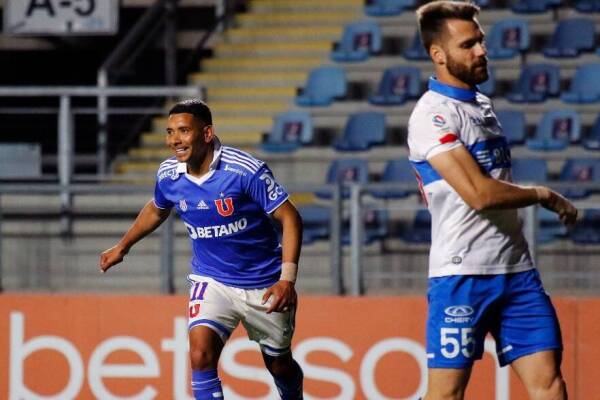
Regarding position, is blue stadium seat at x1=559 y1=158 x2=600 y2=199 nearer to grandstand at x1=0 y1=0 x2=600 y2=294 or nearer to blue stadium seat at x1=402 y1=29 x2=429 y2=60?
grandstand at x1=0 y1=0 x2=600 y2=294

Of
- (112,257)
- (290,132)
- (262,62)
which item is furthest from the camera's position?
(262,62)

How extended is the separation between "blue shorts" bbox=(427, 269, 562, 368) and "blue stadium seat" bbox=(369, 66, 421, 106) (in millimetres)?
8889

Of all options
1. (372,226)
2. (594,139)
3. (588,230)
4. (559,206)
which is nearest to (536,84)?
(594,139)

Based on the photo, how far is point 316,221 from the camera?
10.1 m

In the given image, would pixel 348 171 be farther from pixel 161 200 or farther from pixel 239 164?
pixel 239 164

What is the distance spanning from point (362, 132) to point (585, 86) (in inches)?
91.1

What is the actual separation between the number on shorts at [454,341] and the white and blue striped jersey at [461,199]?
0.22 metres

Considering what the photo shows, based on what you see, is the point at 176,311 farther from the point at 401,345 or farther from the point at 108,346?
the point at 401,345

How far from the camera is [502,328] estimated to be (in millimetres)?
5219

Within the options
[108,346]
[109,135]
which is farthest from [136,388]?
[109,135]

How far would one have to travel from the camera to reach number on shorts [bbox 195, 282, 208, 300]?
Result: 22.7 ft

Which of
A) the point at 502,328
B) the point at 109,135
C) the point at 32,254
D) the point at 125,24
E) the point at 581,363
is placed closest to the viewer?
the point at 502,328

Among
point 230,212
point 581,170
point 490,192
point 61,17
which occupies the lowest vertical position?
point 581,170

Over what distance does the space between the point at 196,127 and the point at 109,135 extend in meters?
7.26
